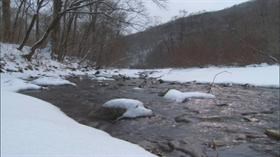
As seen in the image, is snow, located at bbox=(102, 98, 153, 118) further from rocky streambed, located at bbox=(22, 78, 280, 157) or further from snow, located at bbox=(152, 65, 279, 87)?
snow, located at bbox=(152, 65, 279, 87)

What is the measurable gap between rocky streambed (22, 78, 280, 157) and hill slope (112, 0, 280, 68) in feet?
4.80

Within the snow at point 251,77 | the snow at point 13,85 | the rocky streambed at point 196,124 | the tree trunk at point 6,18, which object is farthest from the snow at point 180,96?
the tree trunk at point 6,18

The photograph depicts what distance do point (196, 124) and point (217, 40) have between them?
110ft

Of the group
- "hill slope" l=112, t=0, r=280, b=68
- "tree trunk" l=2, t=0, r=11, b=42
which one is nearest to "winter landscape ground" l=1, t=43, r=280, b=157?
"hill slope" l=112, t=0, r=280, b=68

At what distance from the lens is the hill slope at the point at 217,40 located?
25.2 metres

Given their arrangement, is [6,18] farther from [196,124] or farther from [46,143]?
[46,143]

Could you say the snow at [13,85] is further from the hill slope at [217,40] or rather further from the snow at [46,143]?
the hill slope at [217,40]

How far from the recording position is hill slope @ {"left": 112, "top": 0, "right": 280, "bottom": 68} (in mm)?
25186

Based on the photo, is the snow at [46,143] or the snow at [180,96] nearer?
the snow at [46,143]

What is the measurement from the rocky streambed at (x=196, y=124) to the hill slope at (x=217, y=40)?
1462 millimetres

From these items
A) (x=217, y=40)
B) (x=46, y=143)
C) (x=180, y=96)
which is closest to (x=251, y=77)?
(x=180, y=96)

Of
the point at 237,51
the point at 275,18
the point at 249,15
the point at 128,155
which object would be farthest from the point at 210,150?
the point at 249,15

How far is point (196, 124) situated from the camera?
659 centimetres

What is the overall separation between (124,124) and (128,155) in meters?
3.14
